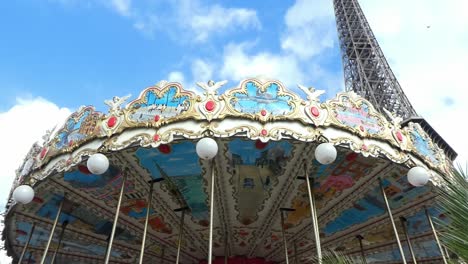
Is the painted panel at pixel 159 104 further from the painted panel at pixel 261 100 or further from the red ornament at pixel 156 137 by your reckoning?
the painted panel at pixel 261 100

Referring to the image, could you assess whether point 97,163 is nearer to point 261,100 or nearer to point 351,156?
point 261,100

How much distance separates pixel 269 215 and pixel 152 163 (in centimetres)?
393

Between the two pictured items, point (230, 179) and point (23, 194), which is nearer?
point (23, 194)

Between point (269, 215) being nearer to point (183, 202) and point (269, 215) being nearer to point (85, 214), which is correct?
point (183, 202)

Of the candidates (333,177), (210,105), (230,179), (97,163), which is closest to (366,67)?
(333,177)

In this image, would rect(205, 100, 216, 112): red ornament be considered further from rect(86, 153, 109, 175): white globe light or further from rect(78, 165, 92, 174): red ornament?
rect(78, 165, 92, 174): red ornament

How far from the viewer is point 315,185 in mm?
9984

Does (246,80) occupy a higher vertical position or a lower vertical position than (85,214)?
higher

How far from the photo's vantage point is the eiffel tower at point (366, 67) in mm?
54906

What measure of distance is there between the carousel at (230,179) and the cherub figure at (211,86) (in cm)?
2

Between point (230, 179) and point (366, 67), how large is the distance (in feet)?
181

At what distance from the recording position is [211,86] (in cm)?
775

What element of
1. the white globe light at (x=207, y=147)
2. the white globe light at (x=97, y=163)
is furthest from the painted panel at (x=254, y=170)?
the white globe light at (x=97, y=163)

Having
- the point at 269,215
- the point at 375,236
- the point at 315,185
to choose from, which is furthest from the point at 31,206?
the point at 375,236
